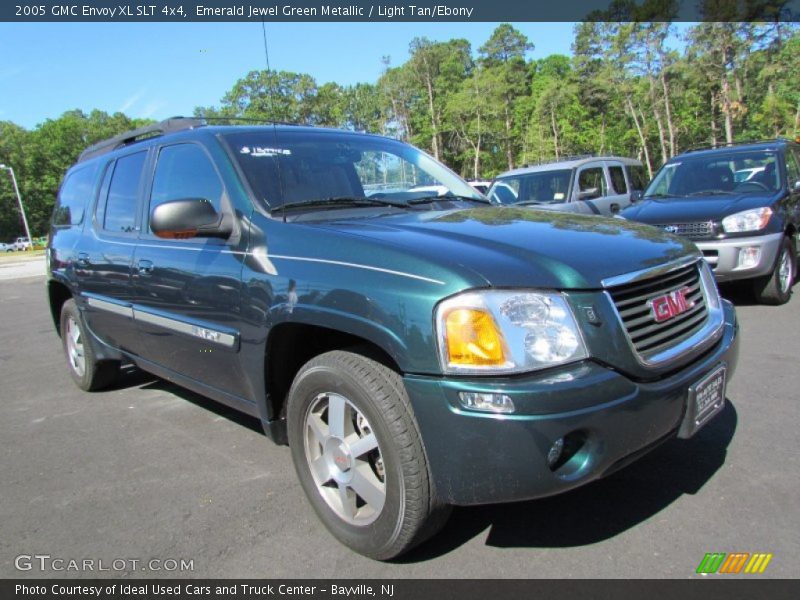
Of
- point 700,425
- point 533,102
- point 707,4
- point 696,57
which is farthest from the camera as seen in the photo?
point 533,102

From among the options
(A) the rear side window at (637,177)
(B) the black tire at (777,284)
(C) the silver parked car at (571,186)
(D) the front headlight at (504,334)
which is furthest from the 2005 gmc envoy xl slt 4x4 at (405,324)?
(A) the rear side window at (637,177)

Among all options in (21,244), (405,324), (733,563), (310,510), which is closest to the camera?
(405,324)

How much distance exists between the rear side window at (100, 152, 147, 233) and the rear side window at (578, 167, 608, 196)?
25.1 feet

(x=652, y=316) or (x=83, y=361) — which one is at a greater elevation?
(x=652, y=316)

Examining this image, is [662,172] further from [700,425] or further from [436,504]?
[436,504]

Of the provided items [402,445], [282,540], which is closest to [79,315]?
[282,540]

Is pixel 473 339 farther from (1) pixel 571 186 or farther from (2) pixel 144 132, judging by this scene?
(1) pixel 571 186

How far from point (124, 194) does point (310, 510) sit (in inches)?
99.1

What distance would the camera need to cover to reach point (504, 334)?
1879 millimetres

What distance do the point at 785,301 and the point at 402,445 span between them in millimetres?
6067

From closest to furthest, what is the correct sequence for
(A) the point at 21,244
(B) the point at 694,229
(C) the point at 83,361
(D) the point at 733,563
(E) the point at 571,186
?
1. (D) the point at 733,563
2. (C) the point at 83,361
3. (B) the point at 694,229
4. (E) the point at 571,186
5. (A) the point at 21,244

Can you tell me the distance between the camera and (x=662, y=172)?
297 inches

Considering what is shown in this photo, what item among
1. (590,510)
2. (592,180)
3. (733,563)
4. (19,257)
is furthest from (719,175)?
(19,257)

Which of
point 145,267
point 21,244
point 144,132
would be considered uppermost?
point 144,132
